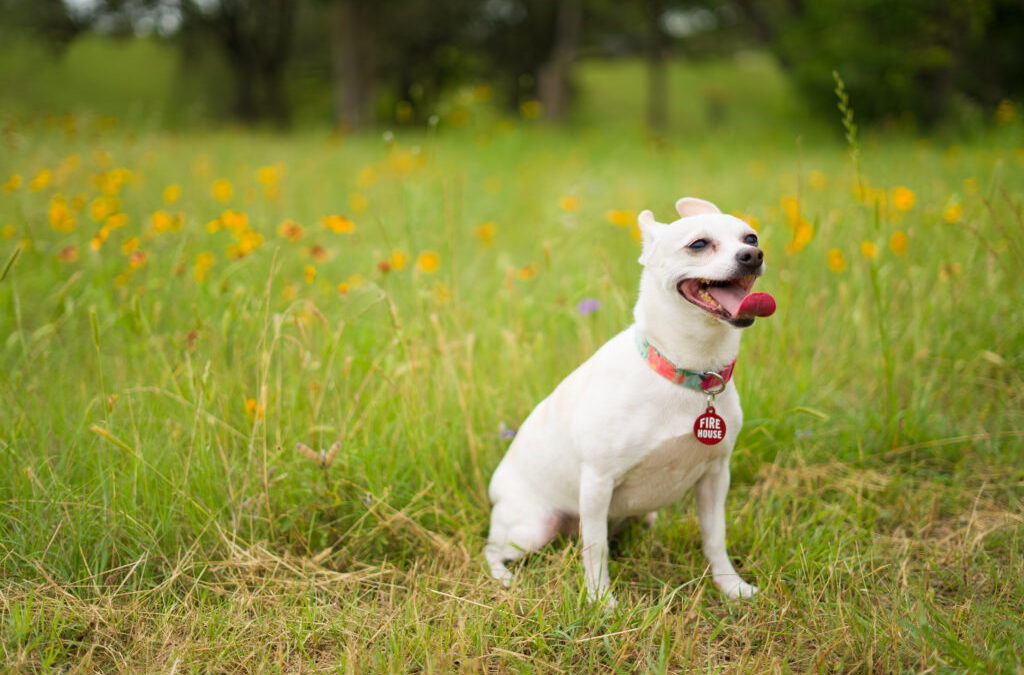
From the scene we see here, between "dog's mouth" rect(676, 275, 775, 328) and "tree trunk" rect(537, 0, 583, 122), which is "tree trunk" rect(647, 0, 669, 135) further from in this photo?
"dog's mouth" rect(676, 275, 775, 328)

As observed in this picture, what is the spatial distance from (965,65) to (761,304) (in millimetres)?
14533

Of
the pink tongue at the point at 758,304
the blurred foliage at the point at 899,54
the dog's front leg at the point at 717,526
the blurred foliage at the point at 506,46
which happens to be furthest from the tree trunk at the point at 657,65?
the pink tongue at the point at 758,304

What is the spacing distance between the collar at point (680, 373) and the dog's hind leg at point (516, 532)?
2.21 ft

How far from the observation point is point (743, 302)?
1.66 metres

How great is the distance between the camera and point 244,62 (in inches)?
898

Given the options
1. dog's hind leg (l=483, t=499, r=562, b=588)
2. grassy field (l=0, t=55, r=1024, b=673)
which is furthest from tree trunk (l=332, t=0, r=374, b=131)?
dog's hind leg (l=483, t=499, r=562, b=588)

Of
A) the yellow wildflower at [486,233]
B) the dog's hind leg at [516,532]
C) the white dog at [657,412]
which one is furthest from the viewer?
the yellow wildflower at [486,233]

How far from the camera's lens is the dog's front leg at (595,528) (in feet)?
6.64

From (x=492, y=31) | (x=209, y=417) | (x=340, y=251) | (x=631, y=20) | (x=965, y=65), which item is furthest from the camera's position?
(x=492, y=31)

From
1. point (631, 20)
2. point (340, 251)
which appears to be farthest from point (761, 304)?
point (631, 20)

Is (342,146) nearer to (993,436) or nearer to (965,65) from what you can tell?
(993,436)

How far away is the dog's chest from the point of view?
196 cm

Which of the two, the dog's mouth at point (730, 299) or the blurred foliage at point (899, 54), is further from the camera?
the blurred foliage at point (899, 54)

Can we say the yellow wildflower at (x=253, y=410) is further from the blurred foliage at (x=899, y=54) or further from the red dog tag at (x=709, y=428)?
the blurred foliage at (x=899, y=54)
